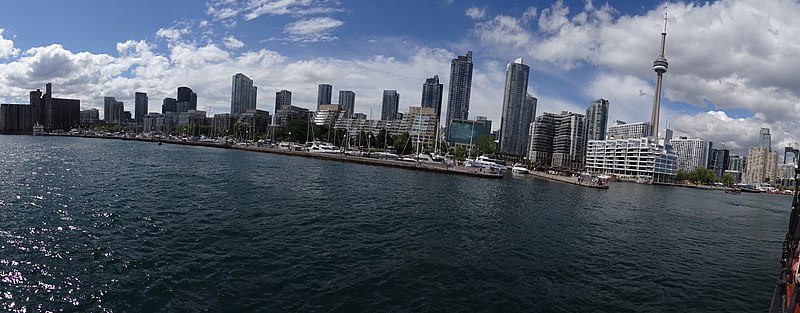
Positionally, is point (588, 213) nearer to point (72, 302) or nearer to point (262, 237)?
point (262, 237)

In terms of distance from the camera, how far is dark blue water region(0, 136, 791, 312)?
15.4m

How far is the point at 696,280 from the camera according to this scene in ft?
73.9

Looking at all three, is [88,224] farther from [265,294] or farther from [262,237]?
[265,294]

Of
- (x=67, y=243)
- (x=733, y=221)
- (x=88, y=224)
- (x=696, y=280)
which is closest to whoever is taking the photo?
(x=67, y=243)

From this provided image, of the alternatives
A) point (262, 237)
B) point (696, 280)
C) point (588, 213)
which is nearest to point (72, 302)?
point (262, 237)

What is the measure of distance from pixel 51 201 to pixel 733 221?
72.7 metres

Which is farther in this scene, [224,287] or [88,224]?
[88,224]

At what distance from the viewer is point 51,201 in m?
30.0

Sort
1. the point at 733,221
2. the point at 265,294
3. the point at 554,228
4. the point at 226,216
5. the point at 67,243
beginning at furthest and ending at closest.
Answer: the point at 733,221 < the point at 554,228 < the point at 226,216 < the point at 67,243 < the point at 265,294

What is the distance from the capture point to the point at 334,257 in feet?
67.2

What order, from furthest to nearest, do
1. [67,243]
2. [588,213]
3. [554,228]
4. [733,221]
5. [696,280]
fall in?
1. [733,221]
2. [588,213]
3. [554,228]
4. [696,280]
5. [67,243]

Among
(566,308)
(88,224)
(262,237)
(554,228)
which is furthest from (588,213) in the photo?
(88,224)

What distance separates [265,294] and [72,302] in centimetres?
612

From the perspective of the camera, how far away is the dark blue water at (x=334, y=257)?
15.4m
